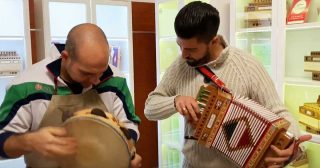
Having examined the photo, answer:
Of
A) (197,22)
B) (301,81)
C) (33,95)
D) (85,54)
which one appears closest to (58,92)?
(33,95)

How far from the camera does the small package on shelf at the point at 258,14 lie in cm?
256

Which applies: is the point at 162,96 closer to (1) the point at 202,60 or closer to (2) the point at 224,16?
(1) the point at 202,60

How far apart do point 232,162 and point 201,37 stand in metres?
0.57

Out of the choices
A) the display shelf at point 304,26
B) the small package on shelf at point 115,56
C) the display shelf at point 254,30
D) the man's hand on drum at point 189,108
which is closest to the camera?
the man's hand on drum at point 189,108

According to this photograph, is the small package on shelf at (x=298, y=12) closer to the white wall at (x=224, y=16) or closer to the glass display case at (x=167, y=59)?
the white wall at (x=224, y=16)

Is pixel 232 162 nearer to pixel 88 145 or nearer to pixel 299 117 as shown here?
pixel 88 145

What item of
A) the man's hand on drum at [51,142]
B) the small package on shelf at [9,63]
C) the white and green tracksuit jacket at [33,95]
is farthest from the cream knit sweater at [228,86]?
the small package on shelf at [9,63]

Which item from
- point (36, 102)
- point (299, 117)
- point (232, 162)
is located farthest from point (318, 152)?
point (36, 102)

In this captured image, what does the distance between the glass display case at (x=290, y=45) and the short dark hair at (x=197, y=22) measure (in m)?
1.17

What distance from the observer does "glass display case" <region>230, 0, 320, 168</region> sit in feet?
7.85

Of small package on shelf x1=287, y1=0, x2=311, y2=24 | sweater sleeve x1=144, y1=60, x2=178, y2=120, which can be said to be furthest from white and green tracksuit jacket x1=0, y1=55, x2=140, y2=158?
small package on shelf x1=287, y1=0, x2=311, y2=24

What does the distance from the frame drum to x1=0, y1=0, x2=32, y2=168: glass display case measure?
2172 millimetres

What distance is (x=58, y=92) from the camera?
4.12ft

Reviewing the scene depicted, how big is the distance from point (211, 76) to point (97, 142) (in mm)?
628
